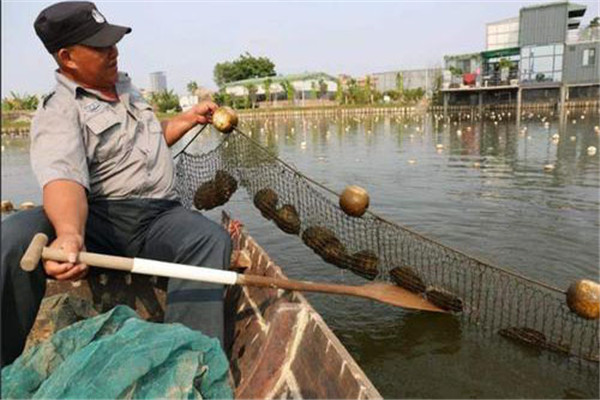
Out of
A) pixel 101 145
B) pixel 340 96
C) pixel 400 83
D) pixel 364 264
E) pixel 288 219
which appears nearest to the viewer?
pixel 101 145

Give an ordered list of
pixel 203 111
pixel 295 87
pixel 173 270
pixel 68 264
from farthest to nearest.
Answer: pixel 295 87
pixel 203 111
pixel 173 270
pixel 68 264

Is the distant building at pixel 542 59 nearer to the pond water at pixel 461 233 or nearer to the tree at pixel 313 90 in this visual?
the pond water at pixel 461 233

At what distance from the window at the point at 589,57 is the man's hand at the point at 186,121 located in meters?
42.5

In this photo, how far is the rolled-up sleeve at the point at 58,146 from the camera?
2428 millimetres

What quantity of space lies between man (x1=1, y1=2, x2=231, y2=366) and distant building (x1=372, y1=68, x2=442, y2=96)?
56979 mm

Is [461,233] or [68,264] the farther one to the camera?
[461,233]

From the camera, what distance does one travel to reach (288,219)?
554cm

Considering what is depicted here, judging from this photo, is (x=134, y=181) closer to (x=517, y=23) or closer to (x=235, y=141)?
(x=235, y=141)

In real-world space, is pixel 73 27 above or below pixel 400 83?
below

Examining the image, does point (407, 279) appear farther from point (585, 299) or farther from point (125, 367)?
point (125, 367)

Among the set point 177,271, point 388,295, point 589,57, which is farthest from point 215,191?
point 589,57

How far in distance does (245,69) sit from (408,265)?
74.7 metres

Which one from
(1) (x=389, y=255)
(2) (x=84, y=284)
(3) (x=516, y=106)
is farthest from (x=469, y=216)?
(3) (x=516, y=106)

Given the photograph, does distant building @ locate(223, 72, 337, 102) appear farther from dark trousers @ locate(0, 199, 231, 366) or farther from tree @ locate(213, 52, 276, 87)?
dark trousers @ locate(0, 199, 231, 366)
